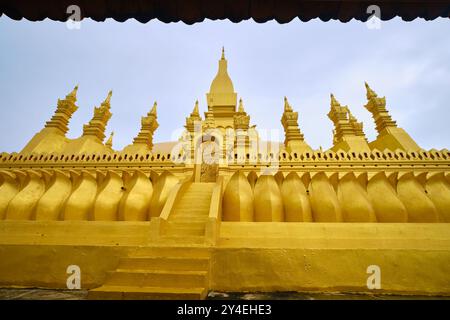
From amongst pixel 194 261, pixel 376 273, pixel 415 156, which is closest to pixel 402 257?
pixel 376 273

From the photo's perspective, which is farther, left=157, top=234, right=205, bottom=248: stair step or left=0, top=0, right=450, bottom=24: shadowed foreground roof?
left=157, top=234, right=205, bottom=248: stair step

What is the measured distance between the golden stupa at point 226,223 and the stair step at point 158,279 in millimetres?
12

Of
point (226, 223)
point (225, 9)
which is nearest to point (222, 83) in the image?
point (226, 223)

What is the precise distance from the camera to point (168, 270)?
2.99 meters

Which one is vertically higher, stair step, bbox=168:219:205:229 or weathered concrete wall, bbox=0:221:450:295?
stair step, bbox=168:219:205:229

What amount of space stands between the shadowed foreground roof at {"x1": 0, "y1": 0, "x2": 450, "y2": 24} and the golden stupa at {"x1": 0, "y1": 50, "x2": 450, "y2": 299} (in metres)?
2.87

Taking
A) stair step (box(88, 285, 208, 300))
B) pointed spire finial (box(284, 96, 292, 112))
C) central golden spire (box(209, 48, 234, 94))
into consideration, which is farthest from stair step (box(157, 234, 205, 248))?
central golden spire (box(209, 48, 234, 94))

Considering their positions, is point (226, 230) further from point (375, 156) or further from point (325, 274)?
point (375, 156)

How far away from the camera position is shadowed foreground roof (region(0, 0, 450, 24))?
261 centimetres

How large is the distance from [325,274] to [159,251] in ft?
7.92

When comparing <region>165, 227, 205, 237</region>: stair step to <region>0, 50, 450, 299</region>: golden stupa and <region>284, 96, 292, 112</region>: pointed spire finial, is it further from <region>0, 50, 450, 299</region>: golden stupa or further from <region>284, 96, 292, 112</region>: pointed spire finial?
<region>284, 96, 292, 112</region>: pointed spire finial

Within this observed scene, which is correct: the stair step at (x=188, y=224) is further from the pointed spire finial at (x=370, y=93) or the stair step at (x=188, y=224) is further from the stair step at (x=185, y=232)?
the pointed spire finial at (x=370, y=93)

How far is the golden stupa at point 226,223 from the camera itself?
325 centimetres

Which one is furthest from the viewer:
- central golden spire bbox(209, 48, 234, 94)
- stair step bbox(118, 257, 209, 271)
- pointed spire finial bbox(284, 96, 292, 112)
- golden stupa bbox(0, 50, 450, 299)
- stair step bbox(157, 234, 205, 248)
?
central golden spire bbox(209, 48, 234, 94)
